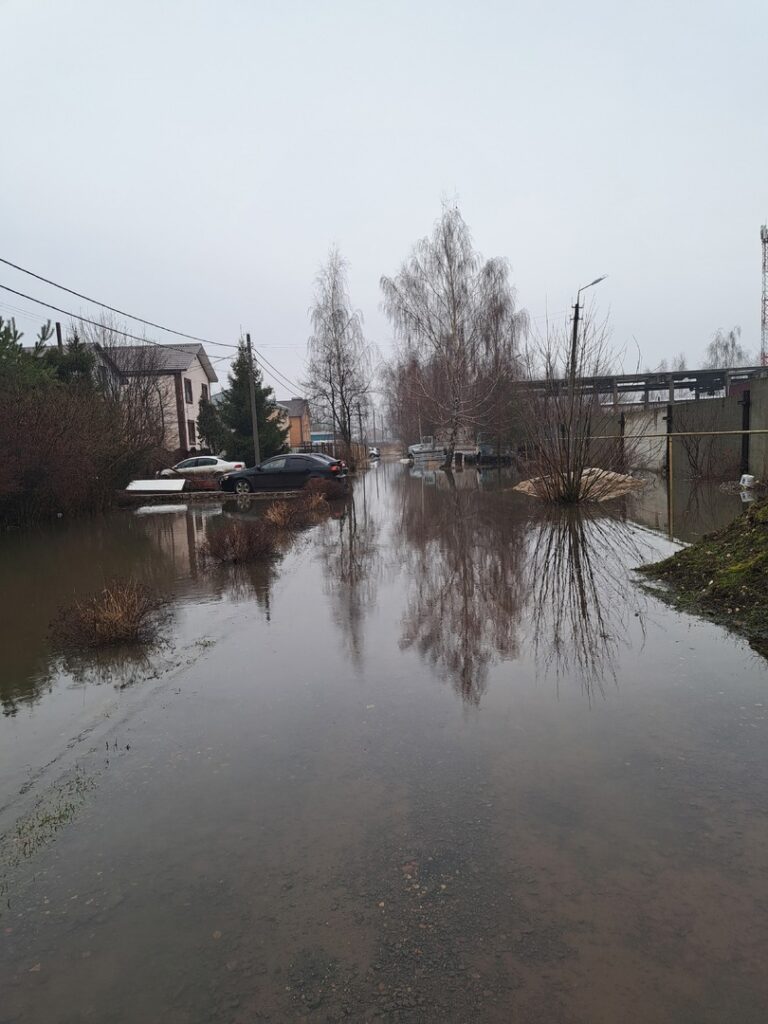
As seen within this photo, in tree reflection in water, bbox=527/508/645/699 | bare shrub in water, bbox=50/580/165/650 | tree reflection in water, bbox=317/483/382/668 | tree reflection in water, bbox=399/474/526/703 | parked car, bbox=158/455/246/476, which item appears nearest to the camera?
tree reflection in water, bbox=527/508/645/699

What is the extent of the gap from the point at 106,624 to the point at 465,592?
13.9 feet

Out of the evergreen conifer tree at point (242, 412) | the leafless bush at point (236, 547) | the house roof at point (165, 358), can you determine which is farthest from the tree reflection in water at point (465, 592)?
the house roof at point (165, 358)

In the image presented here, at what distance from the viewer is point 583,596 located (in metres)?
7.97

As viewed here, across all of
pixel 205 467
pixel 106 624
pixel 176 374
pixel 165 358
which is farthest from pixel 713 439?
pixel 165 358

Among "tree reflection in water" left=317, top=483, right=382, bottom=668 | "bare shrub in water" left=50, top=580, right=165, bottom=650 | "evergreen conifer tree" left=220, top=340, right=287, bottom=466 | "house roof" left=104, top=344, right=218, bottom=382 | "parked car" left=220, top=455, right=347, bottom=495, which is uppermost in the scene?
"house roof" left=104, top=344, right=218, bottom=382

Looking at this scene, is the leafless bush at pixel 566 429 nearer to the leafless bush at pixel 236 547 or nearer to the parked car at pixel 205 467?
the leafless bush at pixel 236 547

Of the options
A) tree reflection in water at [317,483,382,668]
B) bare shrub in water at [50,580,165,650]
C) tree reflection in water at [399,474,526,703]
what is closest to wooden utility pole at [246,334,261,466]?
tree reflection in water at [317,483,382,668]

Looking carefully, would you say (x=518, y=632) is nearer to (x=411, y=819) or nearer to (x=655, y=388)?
(x=411, y=819)

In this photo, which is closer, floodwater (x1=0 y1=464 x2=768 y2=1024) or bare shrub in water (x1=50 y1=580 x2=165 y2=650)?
floodwater (x1=0 y1=464 x2=768 y2=1024)

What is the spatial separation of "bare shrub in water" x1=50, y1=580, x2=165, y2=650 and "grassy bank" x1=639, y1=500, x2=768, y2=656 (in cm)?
591

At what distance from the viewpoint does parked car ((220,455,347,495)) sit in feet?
84.6

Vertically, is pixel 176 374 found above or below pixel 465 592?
above

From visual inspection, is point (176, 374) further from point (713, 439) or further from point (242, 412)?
point (713, 439)

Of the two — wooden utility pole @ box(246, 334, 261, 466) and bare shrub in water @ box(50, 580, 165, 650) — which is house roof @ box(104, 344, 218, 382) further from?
bare shrub in water @ box(50, 580, 165, 650)
